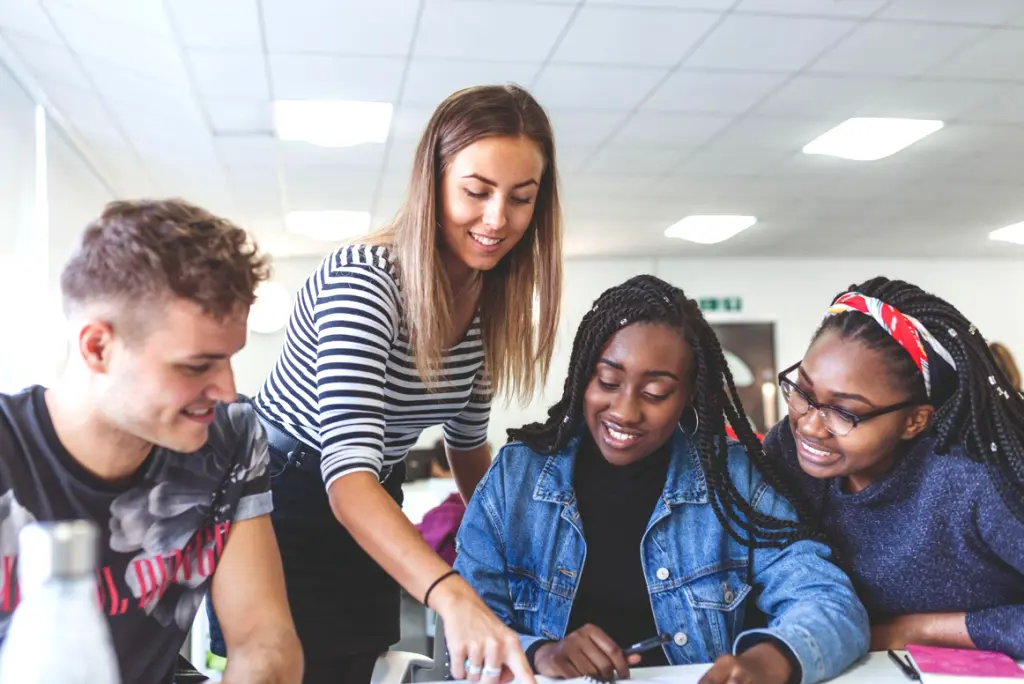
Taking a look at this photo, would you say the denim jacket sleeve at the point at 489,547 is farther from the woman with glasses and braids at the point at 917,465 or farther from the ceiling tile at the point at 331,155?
the ceiling tile at the point at 331,155

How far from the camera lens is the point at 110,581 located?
1123 millimetres

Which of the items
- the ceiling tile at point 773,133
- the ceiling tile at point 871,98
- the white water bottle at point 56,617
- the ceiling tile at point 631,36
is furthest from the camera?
the ceiling tile at point 773,133

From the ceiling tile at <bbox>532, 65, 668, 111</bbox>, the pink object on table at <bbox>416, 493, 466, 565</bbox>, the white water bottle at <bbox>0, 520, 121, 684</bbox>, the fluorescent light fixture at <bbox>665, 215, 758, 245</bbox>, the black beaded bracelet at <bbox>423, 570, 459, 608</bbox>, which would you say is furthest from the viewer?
the fluorescent light fixture at <bbox>665, 215, 758, 245</bbox>

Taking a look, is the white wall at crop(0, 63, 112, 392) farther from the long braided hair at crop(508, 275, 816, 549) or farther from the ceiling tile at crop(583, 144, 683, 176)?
the long braided hair at crop(508, 275, 816, 549)

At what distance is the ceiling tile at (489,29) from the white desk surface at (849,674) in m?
2.97

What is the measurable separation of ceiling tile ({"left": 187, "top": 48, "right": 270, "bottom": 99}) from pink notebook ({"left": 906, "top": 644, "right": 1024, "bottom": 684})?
379 cm

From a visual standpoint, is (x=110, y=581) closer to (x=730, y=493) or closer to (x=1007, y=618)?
(x=730, y=493)

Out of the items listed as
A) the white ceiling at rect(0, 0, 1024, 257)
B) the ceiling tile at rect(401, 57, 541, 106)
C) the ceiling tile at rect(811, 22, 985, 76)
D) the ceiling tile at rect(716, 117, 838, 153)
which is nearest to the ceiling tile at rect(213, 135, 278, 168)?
the white ceiling at rect(0, 0, 1024, 257)

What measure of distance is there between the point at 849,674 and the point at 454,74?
12.0 ft

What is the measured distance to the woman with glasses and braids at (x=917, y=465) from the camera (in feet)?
4.88

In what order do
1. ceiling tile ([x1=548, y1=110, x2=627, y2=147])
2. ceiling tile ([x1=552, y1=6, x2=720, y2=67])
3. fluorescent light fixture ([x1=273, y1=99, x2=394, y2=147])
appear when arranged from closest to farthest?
ceiling tile ([x1=552, y1=6, x2=720, y2=67]) → fluorescent light fixture ([x1=273, y1=99, x2=394, y2=147]) → ceiling tile ([x1=548, y1=110, x2=627, y2=147])

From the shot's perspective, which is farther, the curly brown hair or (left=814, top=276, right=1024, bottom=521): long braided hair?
(left=814, top=276, right=1024, bottom=521): long braided hair

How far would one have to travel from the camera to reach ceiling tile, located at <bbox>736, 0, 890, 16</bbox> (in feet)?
12.2

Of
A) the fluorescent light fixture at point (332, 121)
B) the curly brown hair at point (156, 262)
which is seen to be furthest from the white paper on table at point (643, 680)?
the fluorescent light fixture at point (332, 121)
